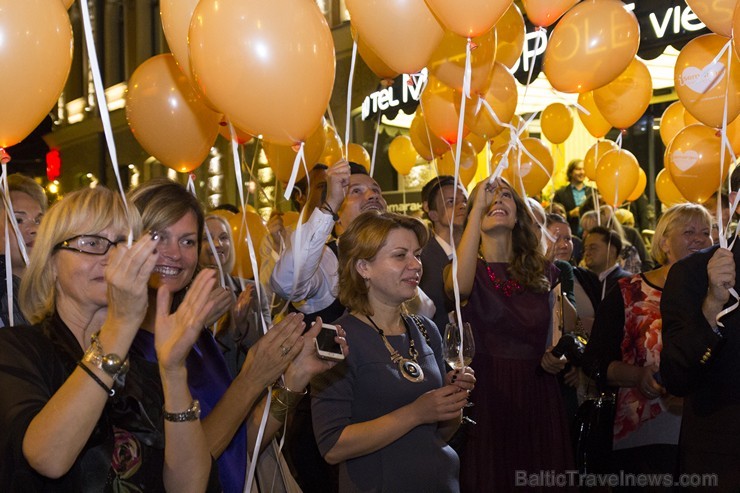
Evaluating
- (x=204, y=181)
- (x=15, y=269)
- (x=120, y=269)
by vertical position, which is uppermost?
(x=120, y=269)

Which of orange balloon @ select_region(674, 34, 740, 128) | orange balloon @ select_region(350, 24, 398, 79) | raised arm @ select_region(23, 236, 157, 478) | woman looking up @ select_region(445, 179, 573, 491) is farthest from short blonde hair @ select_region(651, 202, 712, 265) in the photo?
raised arm @ select_region(23, 236, 157, 478)

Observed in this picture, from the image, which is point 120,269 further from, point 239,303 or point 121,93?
point 121,93

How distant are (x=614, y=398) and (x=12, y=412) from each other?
9.87 ft

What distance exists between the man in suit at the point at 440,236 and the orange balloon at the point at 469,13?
3.61 ft

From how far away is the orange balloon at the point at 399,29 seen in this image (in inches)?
121

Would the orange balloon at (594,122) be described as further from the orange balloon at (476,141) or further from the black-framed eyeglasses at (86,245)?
the black-framed eyeglasses at (86,245)

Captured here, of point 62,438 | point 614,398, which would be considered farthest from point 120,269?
point 614,398

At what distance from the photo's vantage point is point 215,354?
102 inches

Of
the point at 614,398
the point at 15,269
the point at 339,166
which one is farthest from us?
the point at 614,398

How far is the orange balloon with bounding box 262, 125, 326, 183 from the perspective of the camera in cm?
457

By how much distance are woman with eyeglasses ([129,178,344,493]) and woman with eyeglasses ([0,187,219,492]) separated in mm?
285

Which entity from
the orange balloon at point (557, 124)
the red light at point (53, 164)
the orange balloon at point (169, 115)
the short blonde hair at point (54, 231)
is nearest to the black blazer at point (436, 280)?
the orange balloon at point (169, 115)

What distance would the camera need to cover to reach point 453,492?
106 inches

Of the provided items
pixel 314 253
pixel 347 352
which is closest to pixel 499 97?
pixel 314 253
